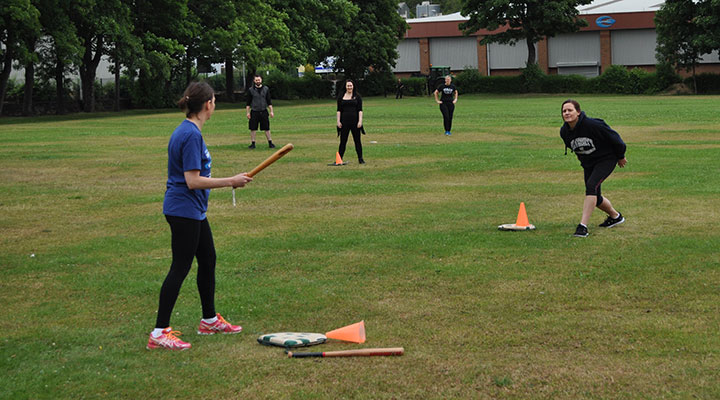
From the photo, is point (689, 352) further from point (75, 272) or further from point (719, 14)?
point (719, 14)

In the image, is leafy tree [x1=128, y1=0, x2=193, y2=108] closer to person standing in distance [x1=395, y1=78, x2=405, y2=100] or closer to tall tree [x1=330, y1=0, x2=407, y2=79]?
tall tree [x1=330, y1=0, x2=407, y2=79]

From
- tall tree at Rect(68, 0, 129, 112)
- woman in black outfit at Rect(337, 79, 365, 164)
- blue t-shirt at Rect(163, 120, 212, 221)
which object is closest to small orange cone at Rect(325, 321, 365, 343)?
blue t-shirt at Rect(163, 120, 212, 221)

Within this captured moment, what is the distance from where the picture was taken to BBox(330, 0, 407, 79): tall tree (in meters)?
72.6

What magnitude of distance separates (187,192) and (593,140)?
620 cm

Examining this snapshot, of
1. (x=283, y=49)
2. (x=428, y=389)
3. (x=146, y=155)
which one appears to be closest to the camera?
(x=428, y=389)

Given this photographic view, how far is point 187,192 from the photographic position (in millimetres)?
6422

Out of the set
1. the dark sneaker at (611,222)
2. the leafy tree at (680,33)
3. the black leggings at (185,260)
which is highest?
the leafy tree at (680,33)

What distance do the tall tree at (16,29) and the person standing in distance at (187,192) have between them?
37982 millimetres

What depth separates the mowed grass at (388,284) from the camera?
5.91m

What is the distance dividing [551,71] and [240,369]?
8288 cm

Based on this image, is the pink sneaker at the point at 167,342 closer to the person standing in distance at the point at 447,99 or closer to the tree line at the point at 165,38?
the person standing in distance at the point at 447,99

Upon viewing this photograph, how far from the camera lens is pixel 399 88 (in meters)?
72.7

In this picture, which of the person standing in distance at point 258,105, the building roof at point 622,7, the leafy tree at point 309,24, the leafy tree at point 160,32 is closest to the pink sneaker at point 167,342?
the person standing in distance at point 258,105

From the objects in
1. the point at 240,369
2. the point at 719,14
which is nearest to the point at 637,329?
the point at 240,369
